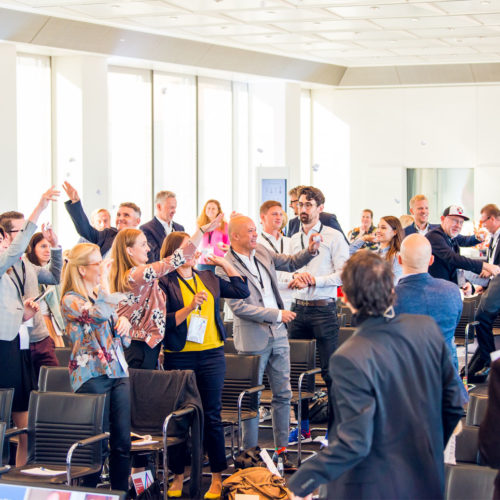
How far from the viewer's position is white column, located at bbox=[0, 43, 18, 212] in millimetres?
11133

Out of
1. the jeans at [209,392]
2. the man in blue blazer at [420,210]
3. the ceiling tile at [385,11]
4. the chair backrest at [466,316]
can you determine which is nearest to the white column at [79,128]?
the ceiling tile at [385,11]

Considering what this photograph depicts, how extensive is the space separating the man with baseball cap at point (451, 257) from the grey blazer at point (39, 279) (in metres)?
3.27

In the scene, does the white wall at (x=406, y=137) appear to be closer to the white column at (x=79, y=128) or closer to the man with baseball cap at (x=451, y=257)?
the white column at (x=79, y=128)

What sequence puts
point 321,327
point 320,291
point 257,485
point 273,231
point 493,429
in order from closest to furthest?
point 493,429
point 257,485
point 320,291
point 321,327
point 273,231

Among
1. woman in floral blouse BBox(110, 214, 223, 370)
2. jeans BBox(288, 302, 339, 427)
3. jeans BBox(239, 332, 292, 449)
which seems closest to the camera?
woman in floral blouse BBox(110, 214, 223, 370)

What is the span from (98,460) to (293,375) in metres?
2.12

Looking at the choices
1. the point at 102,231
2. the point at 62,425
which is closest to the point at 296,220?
the point at 102,231

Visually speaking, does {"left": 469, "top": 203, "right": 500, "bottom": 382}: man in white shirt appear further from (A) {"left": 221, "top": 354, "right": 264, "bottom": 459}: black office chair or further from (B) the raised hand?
(B) the raised hand

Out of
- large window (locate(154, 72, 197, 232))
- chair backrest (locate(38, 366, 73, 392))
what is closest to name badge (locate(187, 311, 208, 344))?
chair backrest (locate(38, 366, 73, 392))

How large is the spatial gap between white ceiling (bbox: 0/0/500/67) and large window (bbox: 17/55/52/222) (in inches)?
55.9

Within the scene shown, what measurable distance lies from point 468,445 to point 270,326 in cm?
214

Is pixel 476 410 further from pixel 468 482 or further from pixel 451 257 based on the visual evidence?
pixel 451 257

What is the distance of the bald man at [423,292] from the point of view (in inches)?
169

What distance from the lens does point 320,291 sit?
21.0ft
